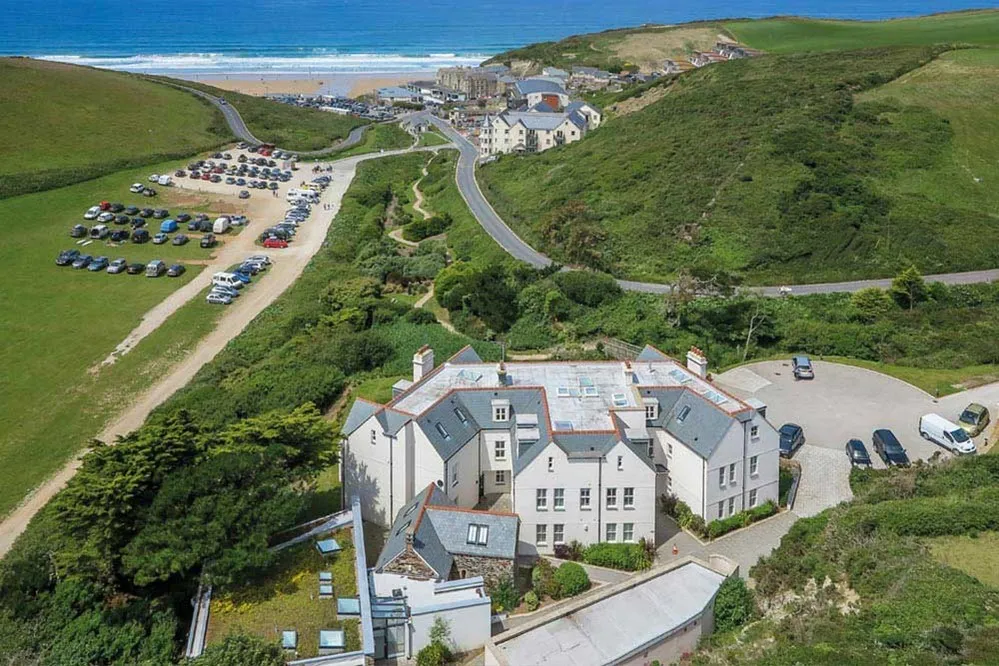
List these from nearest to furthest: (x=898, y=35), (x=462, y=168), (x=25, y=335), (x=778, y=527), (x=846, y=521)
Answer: (x=846, y=521)
(x=778, y=527)
(x=25, y=335)
(x=462, y=168)
(x=898, y=35)

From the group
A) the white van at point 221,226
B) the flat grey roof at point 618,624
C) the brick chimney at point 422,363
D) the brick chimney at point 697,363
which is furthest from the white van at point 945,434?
the white van at point 221,226

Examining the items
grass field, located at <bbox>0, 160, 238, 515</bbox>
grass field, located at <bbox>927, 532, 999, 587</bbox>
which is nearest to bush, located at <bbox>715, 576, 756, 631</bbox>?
grass field, located at <bbox>927, 532, 999, 587</bbox>

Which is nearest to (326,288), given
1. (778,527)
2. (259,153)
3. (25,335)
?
(25,335)

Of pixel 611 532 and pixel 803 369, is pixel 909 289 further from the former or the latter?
pixel 611 532

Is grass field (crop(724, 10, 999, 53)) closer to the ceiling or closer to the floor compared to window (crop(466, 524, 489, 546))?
closer to the ceiling

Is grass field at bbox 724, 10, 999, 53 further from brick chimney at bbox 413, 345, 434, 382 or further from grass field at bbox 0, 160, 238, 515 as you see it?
brick chimney at bbox 413, 345, 434, 382

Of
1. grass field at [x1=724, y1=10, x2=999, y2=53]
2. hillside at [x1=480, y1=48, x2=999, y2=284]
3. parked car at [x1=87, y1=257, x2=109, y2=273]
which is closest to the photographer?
hillside at [x1=480, y1=48, x2=999, y2=284]

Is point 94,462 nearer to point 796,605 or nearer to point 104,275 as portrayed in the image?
point 796,605
